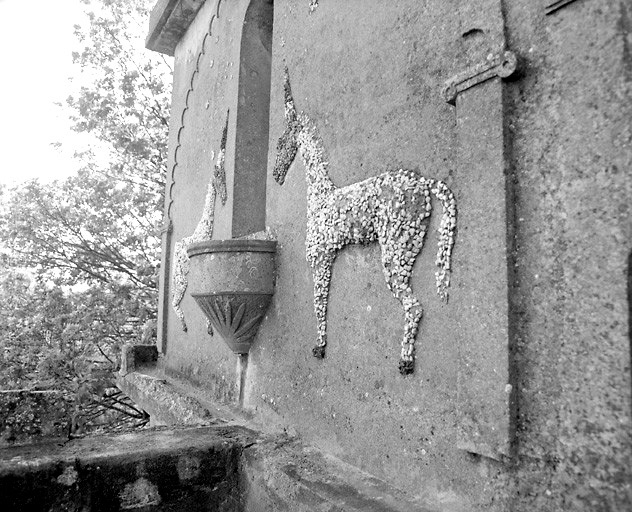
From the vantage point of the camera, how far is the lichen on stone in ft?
13.9

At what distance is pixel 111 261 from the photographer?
9711mm

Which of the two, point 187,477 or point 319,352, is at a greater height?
point 319,352

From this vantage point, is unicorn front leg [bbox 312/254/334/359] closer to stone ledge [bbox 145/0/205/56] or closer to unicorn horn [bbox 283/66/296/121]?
unicorn horn [bbox 283/66/296/121]

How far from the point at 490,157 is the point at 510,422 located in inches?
33.7

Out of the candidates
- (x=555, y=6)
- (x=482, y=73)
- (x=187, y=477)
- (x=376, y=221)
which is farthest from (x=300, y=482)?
(x=555, y=6)

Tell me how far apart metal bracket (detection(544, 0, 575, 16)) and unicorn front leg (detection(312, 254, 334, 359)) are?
1.43 meters

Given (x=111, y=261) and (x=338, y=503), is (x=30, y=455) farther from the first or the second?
(x=111, y=261)

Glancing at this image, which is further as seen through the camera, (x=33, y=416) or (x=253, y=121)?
(x=253, y=121)

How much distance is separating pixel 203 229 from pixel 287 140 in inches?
60.0

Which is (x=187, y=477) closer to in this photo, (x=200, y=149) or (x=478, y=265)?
(x=478, y=265)

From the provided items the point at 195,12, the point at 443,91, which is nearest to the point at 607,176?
the point at 443,91

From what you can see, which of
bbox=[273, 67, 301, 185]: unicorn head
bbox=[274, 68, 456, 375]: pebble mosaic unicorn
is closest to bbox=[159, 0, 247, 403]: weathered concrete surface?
bbox=[273, 67, 301, 185]: unicorn head

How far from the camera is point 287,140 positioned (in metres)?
3.27

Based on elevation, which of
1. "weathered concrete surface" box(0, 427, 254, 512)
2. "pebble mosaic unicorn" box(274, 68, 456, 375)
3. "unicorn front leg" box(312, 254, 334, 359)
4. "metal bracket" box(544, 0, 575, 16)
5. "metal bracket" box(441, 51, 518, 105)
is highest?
"metal bracket" box(544, 0, 575, 16)
